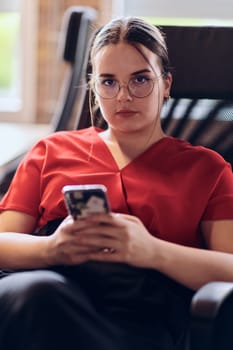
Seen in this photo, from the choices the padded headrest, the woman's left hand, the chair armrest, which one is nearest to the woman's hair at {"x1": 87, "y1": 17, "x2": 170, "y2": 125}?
the padded headrest

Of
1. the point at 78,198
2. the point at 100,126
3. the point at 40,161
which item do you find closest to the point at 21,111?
the point at 100,126

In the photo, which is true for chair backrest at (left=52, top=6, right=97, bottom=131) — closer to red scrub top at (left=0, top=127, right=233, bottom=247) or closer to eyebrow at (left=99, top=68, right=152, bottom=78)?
red scrub top at (left=0, top=127, right=233, bottom=247)

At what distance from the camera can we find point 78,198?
1260mm

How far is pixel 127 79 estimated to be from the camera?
4.98 ft

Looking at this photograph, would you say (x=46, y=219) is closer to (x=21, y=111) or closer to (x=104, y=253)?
(x=104, y=253)

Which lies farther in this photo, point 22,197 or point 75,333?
point 22,197

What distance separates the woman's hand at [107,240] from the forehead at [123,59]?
1.10 ft

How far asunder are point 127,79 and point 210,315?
0.59 metres

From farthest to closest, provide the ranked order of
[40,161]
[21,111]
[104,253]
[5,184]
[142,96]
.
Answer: [21,111]
[5,184]
[40,161]
[142,96]
[104,253]

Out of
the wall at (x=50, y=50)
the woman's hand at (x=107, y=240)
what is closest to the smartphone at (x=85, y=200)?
the woman's hand at (x=107, y=240)

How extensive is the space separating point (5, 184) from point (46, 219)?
0.78ft

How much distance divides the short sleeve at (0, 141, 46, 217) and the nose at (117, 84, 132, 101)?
0.26 metres

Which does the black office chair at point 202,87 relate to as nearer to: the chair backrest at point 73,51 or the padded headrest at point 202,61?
the padded headrest at point 202,61

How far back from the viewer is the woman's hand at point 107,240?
135 cm
